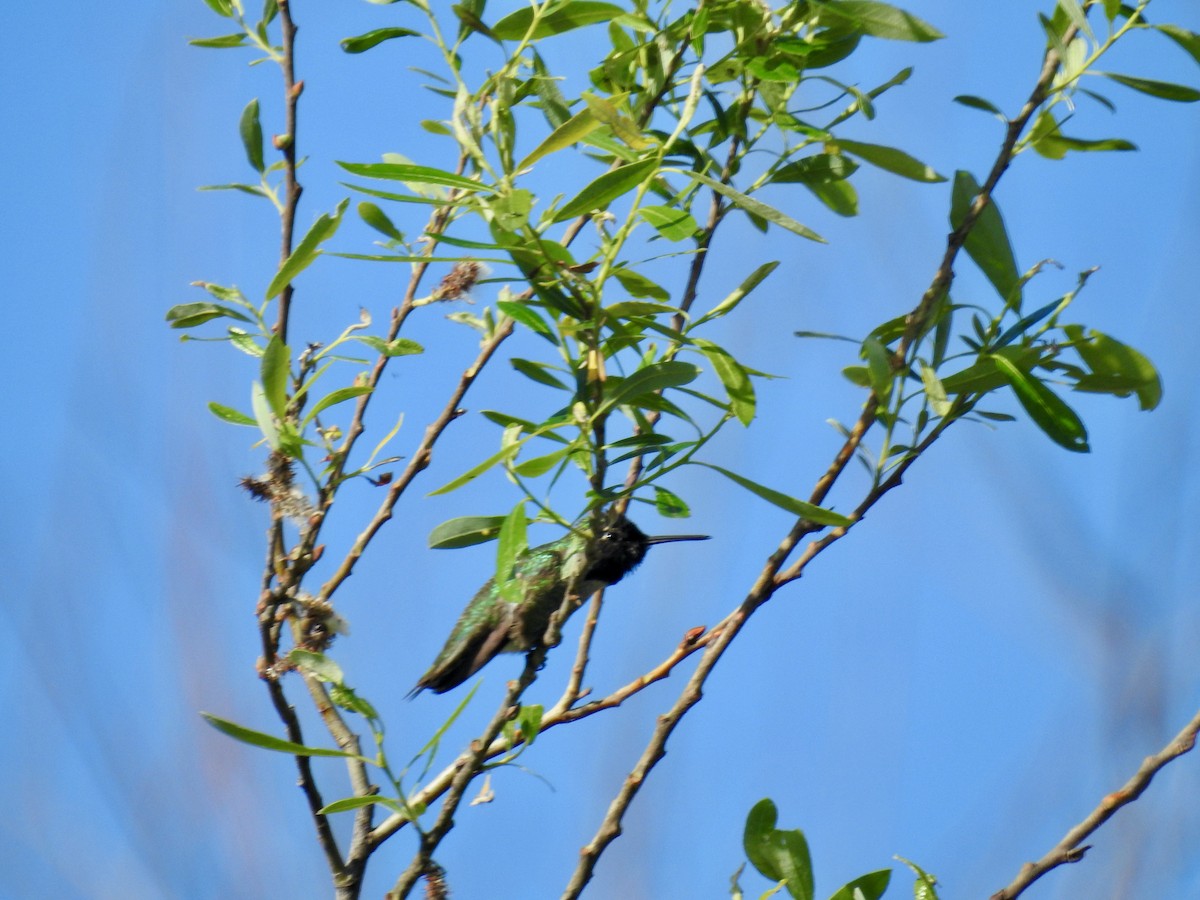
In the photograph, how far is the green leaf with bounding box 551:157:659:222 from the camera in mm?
1558

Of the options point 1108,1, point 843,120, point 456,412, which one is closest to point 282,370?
point 456,412

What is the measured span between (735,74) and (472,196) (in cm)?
56

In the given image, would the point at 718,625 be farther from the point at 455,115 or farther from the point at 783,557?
the point at 455,115

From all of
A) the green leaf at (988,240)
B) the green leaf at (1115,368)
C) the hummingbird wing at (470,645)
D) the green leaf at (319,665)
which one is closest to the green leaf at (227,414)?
the green leaf at (319,665)

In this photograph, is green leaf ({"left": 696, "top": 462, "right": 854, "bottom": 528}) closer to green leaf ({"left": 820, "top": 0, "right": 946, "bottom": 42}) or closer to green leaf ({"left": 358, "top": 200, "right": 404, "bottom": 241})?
green leaf ({"left": 820, "top": 0, "right": 946, "bottom": 42})

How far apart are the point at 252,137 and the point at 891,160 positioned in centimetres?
122

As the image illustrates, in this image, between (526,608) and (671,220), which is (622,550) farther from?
(671,220)

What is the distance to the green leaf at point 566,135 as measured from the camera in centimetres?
158

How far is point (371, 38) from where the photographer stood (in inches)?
81.0

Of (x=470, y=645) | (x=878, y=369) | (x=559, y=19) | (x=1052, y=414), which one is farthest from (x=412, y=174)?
(x=470, y=645)

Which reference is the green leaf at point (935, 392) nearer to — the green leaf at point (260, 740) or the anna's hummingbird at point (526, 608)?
the anna's hummingbird at point (526, 608)

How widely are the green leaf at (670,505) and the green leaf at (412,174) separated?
57cm

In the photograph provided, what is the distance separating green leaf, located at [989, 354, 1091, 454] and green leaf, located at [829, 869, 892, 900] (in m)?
0.66

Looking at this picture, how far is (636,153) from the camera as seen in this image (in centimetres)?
173
